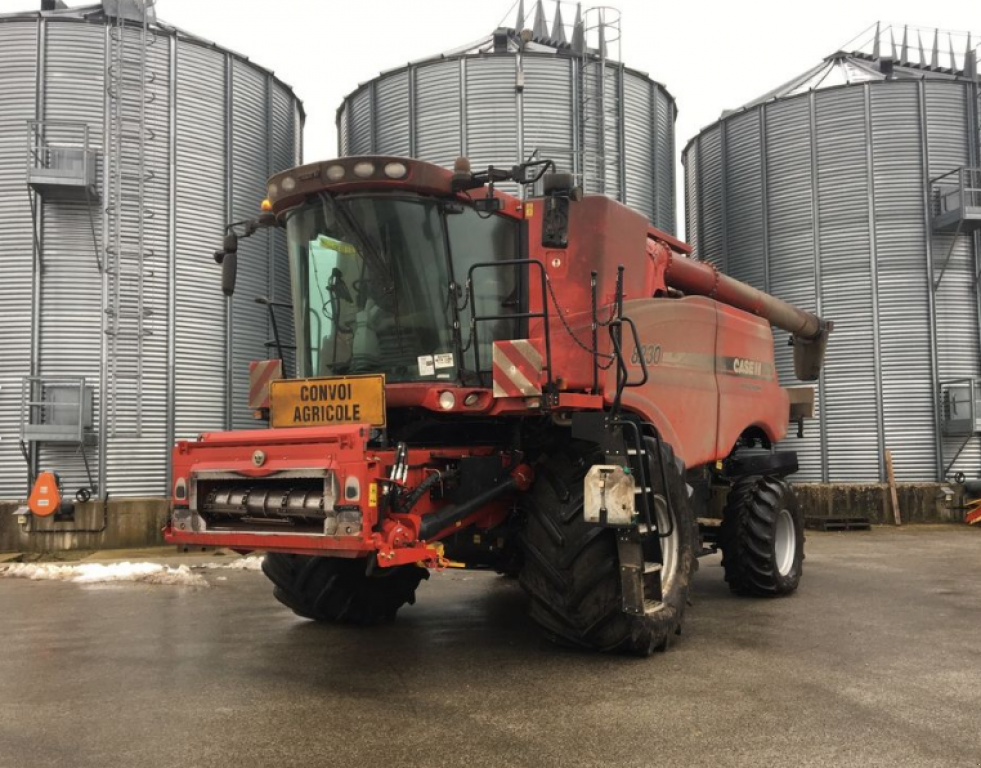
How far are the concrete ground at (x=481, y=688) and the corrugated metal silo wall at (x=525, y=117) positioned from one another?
1013 centimetres

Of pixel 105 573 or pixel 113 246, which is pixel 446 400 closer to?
pixel 105 573

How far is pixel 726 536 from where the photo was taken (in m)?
8.77

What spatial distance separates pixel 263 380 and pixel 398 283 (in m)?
1.62

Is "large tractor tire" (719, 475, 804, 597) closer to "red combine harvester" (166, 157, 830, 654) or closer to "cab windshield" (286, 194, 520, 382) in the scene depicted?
"red combine harvester" (166, 157, 830, 654)

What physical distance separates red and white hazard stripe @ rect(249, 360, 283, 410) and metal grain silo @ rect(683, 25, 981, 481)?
1378 cm

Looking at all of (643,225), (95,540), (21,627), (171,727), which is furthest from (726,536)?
(95,540)

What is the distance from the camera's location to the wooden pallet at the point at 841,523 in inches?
639

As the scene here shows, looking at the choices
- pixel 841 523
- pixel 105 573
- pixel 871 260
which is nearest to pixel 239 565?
pixel 105 573

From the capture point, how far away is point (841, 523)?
16266mm

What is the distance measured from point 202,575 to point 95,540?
4.30 metres

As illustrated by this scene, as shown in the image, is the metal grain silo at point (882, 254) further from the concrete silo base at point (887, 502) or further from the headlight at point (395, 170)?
the headlight at point (395, 170)

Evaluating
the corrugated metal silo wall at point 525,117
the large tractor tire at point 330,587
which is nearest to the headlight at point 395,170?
the large tractor tire at point 330,587

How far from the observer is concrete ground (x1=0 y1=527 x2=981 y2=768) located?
13.7 ft

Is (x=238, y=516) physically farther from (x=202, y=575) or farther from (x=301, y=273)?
(x=202, y=575)
